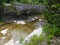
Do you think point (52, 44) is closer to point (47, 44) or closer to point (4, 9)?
point (47, 44)

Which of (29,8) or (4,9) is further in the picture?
(29,8)

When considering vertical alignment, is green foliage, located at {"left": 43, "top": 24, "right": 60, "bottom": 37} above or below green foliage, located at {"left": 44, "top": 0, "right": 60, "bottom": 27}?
below

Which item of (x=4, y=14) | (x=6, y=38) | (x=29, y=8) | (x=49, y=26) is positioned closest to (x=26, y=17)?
(x=29, y=8)

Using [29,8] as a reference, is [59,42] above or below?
above

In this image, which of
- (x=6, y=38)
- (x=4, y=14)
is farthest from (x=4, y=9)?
(x=6, y=38)

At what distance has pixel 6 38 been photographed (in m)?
11.9

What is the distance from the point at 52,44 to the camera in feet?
23.4

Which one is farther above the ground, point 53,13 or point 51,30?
point 53,13

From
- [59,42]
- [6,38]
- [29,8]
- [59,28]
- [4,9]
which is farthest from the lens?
[29,8]

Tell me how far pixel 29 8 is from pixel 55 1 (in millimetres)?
13192

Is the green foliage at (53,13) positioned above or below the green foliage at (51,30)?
above

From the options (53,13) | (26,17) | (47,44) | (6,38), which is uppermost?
(53,13)

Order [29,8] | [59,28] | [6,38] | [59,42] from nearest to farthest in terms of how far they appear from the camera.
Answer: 1. [59,42]
2. [59,28]
3. [6,38]
4. [29,8]

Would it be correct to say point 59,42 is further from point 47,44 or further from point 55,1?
point 55,1
